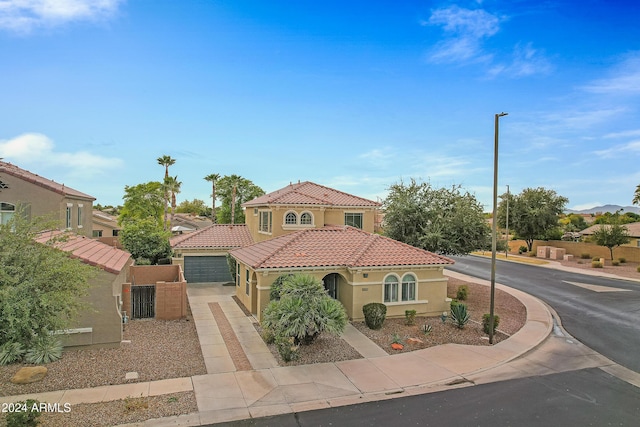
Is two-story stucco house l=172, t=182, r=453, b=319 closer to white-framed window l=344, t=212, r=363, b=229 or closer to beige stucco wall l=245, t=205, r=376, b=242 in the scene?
beige stucco wall l=245, t=205, r=376, b=242

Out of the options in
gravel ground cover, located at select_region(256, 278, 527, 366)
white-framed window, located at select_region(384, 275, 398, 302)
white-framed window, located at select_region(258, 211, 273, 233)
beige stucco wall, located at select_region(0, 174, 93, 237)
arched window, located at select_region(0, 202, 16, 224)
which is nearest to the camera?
gravel ground cover, located at select_region(256, 278, 527, 366)

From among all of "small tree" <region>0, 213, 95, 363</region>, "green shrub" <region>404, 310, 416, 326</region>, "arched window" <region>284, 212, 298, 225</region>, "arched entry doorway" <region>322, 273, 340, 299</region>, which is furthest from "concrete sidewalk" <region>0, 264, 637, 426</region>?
"arched window" <region>284, 212, 298, 225</region>

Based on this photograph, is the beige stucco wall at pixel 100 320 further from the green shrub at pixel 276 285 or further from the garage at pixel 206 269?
the garage at pixel 206 269

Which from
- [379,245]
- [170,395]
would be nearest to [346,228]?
[379,245]

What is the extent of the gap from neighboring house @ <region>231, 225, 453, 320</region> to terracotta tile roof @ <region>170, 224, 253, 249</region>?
25.0 ft

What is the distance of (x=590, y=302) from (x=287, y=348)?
848 inches

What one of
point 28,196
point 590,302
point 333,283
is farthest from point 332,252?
point 590,302

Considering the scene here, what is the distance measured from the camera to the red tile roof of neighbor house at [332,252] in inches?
730

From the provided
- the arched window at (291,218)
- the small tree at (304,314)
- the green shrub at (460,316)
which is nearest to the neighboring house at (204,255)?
the arched window at (291,218)

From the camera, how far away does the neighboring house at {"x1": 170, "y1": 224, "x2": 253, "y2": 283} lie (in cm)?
2784

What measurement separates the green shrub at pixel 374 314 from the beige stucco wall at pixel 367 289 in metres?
0.86

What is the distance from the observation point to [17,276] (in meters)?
9.40

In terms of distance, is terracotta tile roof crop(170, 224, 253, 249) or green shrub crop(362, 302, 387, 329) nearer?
green shrub crop(362, 302, 387, 329)

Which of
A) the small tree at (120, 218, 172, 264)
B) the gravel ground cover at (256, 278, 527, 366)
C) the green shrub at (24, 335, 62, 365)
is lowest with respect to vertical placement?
the gravel ground cover at (256, 278, 527, 366)
